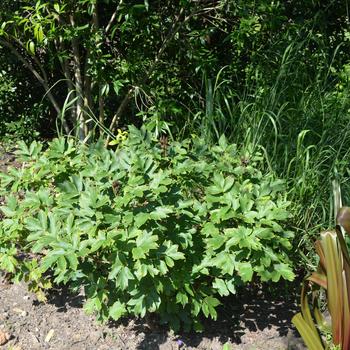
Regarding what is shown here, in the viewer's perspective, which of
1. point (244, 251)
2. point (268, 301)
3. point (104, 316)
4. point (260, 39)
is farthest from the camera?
point (260, 39)

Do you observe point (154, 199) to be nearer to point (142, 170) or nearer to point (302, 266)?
point (142, 170)

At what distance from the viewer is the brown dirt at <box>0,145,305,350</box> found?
319cm

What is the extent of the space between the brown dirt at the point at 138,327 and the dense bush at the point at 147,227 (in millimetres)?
199

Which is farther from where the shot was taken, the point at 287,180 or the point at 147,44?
the point at 147,44

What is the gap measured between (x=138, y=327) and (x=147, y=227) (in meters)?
0.79

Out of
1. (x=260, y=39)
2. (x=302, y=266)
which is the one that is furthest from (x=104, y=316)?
(x=260, y=39)

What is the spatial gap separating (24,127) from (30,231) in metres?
2.55

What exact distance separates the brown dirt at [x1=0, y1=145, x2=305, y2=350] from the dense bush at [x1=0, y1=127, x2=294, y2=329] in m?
0.20

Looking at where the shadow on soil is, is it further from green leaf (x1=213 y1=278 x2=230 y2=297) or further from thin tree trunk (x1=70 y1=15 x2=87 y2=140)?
thin tree trunk (x1=70 y1=15 x2=87 y2=140)

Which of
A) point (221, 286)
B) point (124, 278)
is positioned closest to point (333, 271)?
point (221, 286)

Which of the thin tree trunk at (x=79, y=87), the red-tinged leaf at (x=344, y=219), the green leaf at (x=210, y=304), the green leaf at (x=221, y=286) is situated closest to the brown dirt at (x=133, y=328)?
the green leaf at (x=210, y=304)

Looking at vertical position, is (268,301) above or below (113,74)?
below

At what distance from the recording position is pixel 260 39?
181 inches

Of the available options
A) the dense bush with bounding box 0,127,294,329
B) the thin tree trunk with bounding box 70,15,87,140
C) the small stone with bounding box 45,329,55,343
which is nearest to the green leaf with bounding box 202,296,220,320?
the dense bush with bounding box 0,127,294,329
